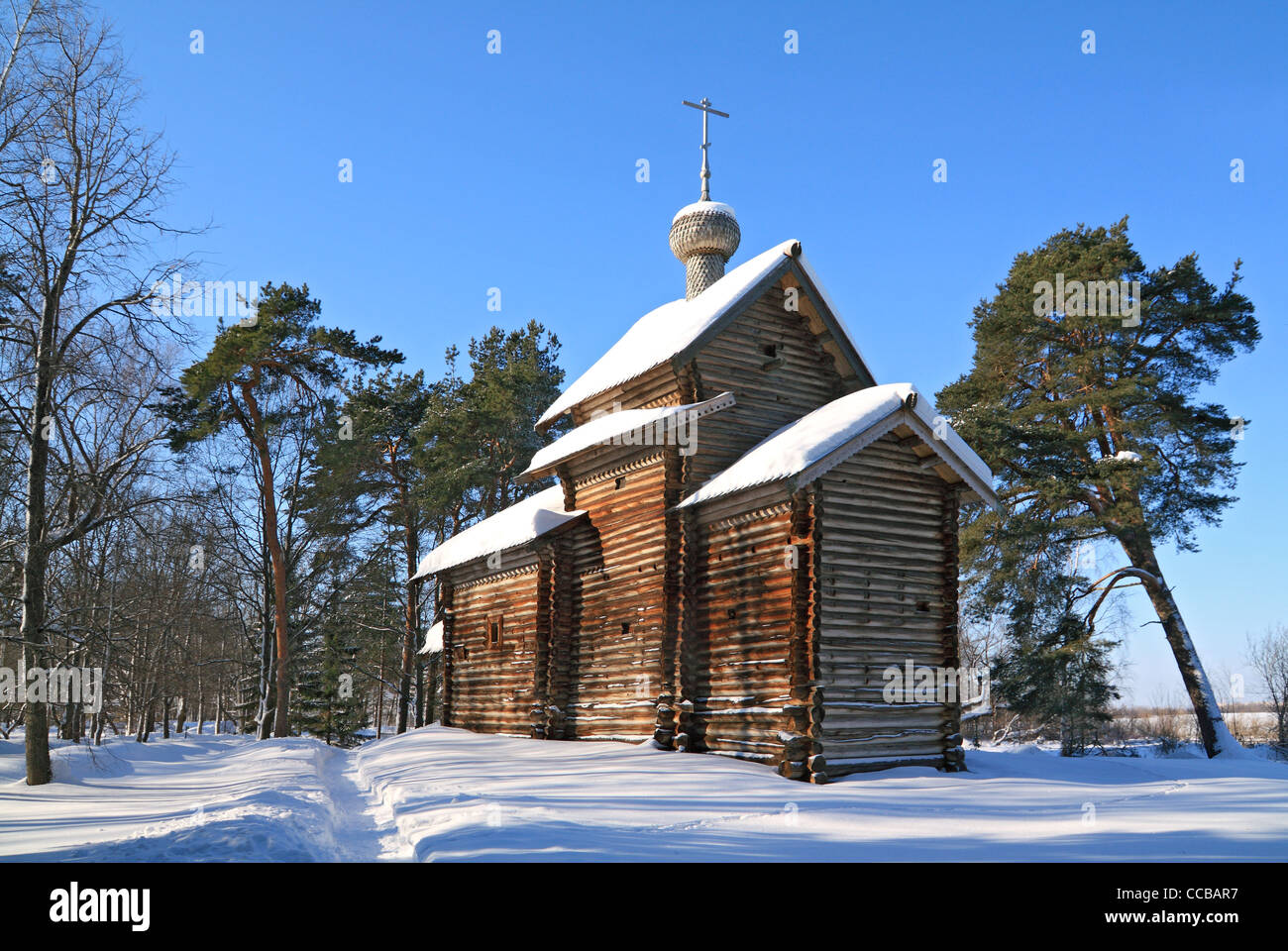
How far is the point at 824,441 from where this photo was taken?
13.3 m

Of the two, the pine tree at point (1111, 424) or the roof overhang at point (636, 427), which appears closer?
the roof overhang at point (636, 427)

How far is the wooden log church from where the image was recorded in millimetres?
13672

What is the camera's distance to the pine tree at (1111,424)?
24.3 m

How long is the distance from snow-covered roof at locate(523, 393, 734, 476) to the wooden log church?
0.07m

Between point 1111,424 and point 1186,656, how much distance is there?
686 cm

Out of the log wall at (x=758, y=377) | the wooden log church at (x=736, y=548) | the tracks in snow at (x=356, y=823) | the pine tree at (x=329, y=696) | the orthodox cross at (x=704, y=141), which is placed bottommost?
the pine tree at (x=329, y=696)

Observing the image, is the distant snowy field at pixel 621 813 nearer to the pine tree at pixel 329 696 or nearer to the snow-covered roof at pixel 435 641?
the snow-covered roof at pixel 435 641

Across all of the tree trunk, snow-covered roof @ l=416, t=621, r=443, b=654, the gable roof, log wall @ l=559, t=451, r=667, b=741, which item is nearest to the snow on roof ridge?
the gable roof

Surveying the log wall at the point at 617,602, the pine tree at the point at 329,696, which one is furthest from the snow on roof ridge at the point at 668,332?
the pine tree at the point at 329,696

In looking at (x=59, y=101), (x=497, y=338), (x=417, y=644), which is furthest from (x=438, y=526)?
(x=59, y=101)

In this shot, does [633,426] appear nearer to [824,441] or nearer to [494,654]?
[824,441]

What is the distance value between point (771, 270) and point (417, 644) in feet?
76.9

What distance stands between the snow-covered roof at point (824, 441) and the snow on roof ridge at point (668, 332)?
10.0 feet
